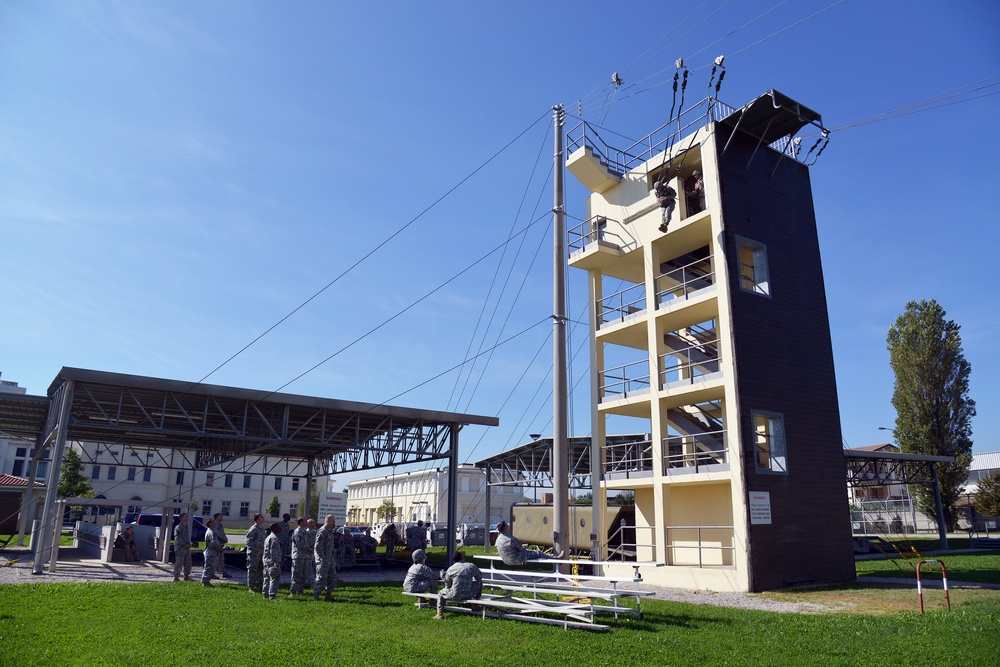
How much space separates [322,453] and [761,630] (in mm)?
24953

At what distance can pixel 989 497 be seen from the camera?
1806 inches

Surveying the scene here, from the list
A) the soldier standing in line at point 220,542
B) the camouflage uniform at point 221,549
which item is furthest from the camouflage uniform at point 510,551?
the camouflage uniform at point 221,549

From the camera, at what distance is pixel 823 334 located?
843 inches

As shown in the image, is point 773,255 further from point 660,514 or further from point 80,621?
point 80,621

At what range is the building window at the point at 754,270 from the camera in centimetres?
2027

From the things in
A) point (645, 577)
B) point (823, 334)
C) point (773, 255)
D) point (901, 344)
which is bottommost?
point (645, 577)

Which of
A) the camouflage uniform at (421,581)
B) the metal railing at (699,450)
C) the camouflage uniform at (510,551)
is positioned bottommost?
the camouflage uniform at (421,581)

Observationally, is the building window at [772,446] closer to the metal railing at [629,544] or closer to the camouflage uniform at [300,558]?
the metal railing at [629,544]

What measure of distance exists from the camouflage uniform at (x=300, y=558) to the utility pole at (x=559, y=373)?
5.46 meters

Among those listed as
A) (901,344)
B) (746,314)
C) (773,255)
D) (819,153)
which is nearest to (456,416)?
(746,314)

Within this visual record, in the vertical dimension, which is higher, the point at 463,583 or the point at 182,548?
the point at 182,548

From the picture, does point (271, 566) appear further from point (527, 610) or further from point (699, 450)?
point (699, 450)

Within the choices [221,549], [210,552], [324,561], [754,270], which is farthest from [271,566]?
[754,270]

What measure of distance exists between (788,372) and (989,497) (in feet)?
123
